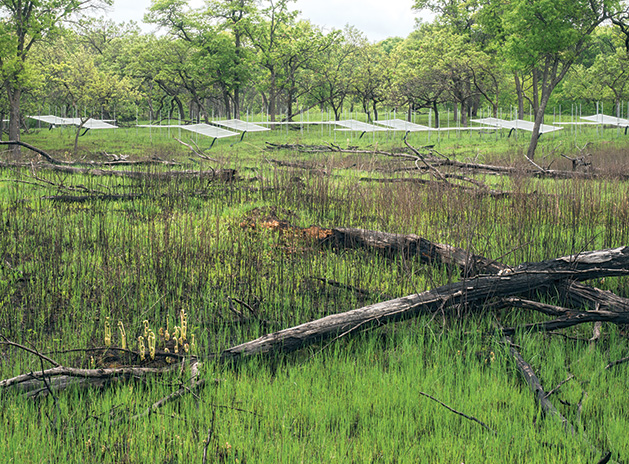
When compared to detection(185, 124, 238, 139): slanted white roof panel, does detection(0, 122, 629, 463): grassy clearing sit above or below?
below

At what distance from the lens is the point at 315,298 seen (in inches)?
178

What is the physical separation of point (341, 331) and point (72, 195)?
6.30 m

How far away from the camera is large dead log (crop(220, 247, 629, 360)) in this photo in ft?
11.3

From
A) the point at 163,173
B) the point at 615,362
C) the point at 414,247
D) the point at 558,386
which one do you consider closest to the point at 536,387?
the point at 558,386

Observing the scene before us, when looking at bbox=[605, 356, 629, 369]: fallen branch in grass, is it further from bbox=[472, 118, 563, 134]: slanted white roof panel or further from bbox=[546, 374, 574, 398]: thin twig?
bbox=[472, 118, 563, 134]: slanted white roof panel

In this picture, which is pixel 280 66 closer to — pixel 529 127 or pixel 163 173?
pixel 529 127

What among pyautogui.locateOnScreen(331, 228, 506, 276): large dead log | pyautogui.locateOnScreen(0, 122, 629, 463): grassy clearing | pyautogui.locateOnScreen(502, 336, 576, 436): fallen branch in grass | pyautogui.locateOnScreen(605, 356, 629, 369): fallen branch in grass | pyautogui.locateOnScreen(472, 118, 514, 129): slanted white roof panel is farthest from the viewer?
pyautogui.locateOnScreen(472, 118, 514, 129): slanted white roof panel

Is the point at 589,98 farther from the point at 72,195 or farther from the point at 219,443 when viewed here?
the point at 219,443

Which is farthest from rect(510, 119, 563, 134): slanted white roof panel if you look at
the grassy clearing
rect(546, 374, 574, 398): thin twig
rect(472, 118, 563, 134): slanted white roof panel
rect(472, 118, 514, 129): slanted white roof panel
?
rect(546, 374, 574, 398): thin twig

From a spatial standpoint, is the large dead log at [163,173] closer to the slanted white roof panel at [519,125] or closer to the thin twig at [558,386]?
the thin twig at [558,386]

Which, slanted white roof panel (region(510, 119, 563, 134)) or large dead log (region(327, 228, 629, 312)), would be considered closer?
large dead log (region(327, 228, 629, 312))

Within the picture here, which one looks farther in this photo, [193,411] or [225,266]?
[225,266]

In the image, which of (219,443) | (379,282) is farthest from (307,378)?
(379,282)

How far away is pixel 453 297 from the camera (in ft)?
12.2
